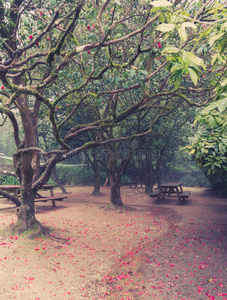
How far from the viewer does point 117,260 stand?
6754 mm

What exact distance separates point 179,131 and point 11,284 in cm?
1435

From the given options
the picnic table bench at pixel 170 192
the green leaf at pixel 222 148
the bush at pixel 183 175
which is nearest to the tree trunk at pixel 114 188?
the picnic table bench at pixel 170 192

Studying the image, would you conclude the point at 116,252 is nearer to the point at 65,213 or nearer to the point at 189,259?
the point at 189,259

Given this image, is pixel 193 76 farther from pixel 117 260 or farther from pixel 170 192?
pixel 170 192

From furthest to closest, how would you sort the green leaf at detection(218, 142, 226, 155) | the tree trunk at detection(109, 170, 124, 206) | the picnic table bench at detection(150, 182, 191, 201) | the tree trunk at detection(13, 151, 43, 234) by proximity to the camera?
the picnic table bench at detection(150, 182, 191, 201) → the tree trunk at detection(109, 170, 124, 206) → the tree trunk at detection(13, 151, 43, 234) → the green leaf at detection(218, 142, 226, 155)

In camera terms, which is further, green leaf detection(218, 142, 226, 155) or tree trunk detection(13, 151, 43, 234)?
tree trunk detection(13, 151, 43, 234)

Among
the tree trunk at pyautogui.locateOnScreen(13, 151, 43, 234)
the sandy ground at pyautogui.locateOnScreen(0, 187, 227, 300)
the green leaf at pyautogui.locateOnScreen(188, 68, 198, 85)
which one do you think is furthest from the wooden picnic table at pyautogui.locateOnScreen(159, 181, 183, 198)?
the green leaf at pyautogui.locateOnScreen(188, 68, 198, 85)

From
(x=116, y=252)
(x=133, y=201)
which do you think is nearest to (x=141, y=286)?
(x=116, y=252)

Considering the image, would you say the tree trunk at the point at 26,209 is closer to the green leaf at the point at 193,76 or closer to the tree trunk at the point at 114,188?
the green leaf at the point at 193,76

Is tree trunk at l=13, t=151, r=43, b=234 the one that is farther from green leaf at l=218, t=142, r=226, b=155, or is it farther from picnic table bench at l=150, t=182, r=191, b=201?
picnic table bench at l=150, t=182, r=191, b=201

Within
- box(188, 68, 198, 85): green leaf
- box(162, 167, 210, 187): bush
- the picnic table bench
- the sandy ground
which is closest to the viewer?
box(188, 68, 198, 85): green leaf

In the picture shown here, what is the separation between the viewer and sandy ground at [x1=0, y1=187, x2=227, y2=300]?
509 centimetres

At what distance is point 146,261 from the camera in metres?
6.75

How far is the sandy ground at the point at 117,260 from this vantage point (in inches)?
200
